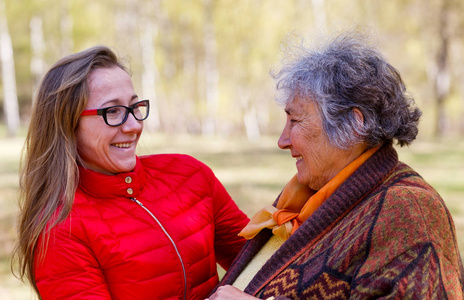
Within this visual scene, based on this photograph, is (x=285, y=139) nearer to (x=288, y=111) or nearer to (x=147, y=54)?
(x=288, y=111)

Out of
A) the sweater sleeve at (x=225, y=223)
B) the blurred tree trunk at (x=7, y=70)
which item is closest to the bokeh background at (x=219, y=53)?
the blurred tree trunk at (x=7, y=70)

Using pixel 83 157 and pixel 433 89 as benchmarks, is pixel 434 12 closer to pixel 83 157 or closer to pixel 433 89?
pixel 433 89

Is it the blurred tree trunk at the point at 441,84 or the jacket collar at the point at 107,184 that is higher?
the blurred tree trunk at the point at 441,84

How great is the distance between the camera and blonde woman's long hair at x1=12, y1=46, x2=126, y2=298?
1.96 meters

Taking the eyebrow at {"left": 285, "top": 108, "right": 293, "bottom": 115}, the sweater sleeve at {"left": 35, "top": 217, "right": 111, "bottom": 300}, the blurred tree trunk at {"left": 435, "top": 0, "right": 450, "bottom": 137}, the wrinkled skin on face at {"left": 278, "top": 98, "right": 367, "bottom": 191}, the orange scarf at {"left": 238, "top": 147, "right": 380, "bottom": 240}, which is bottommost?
the sweater sleeve at {"left": 35, "top": 217, "right": 111, "bottom": 300}

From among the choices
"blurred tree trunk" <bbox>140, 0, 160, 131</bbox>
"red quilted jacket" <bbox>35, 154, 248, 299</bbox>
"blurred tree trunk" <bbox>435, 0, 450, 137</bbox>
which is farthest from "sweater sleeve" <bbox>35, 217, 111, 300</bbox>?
"blurred tree trunk" <bbox>140, 0, 160, 131</bbox>

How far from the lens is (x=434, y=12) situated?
1952cm

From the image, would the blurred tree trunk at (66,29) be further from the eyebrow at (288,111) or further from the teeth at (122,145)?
the eyebrow at (288,111)

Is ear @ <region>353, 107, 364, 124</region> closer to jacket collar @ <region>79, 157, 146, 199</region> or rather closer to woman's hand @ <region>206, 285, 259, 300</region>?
woman's hand @ <region>206, 285, 259, 300</region>

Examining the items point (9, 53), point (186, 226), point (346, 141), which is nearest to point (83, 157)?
point (186, 226)

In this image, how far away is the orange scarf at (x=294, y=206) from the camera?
1877 mm

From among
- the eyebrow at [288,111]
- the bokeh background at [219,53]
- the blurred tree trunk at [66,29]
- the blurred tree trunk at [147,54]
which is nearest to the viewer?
the eyebrow at [288,111]

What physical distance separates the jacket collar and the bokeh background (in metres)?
8.24

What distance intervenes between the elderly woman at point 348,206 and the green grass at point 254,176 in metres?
0.96
